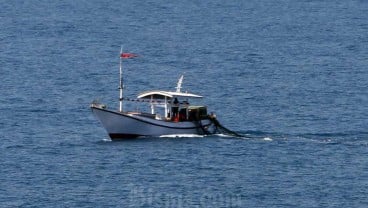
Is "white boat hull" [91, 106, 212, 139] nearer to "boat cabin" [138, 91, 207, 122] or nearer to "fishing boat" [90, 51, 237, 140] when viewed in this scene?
"fishing boat" [90, 51, 237, 140]

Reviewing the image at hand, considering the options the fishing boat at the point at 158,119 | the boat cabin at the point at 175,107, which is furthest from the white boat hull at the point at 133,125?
the boat cabin at the point at 175,107

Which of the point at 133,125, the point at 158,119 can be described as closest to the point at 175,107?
the point at 158,119

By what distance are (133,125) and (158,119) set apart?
8.91 ft

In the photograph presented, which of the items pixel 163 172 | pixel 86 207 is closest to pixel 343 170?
pixel 163 172

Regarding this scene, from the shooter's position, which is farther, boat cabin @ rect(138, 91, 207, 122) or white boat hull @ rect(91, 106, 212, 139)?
boat cabin @ rect(138, 91, 207, 122)

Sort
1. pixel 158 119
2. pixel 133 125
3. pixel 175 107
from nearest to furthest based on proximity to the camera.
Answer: pixel 133 125, pixel 158 119, pixel 175 107

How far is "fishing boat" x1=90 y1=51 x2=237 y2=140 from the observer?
182 metres

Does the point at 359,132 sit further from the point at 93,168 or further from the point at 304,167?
the point at 93,168

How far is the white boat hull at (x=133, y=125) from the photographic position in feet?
598

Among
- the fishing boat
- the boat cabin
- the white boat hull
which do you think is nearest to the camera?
the white boat hull

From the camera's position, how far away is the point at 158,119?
601 ft

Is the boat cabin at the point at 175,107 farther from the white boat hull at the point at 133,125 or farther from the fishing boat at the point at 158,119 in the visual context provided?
the white boat hull at the point at 133,125

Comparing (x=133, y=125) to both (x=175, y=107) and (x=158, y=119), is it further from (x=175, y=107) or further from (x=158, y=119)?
(x=175, y=107)

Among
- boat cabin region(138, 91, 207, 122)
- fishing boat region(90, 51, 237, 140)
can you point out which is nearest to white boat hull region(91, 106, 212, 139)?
fishing boat region(90, 51, 237, 140)
